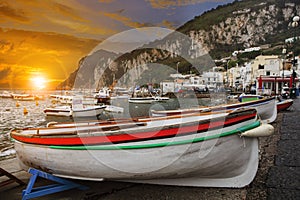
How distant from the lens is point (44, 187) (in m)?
3.99

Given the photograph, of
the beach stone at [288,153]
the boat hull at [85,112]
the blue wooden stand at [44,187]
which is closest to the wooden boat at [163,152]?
the blue wooden stand at [44,187]

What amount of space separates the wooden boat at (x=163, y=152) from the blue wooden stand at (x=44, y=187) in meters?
0.13

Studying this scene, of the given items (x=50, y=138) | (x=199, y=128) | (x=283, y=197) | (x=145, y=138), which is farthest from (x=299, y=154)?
(x=50, y=138)

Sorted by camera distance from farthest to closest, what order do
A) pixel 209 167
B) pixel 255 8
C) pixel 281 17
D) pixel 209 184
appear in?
1. pixel 255 8
2. pixel 281 17
3. pixel 209 184
4. pixel 209 167

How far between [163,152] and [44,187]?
2.20 metres

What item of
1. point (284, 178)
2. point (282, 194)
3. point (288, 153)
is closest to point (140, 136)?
point (282, 194)

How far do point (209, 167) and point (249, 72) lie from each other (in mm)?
62560

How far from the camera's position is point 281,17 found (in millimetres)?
127000

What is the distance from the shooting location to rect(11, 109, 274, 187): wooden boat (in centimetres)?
346

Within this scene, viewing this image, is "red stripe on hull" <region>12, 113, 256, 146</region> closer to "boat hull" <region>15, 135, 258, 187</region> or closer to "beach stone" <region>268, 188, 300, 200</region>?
"boat hull" <region>15, 135, 258, 187</region>

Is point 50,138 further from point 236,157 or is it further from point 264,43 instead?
point 264,43

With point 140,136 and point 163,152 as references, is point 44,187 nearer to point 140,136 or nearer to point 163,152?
point 140,136

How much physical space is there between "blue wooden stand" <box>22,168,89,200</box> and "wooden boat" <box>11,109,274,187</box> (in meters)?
0.13

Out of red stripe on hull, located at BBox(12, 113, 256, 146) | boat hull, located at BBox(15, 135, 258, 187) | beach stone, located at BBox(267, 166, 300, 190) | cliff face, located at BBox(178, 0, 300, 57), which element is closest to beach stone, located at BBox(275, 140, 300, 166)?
beach stone, located at BBox(267, 166, 300, 190)
